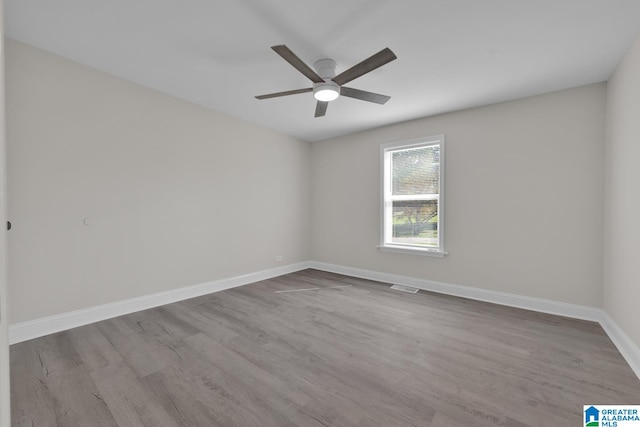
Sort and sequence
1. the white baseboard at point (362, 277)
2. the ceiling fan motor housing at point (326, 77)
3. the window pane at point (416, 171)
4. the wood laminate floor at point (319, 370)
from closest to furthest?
1. the wood laminate floor at point (319, 370)
2. the white baseboard at point (362, 277)
3. the ceiling fan motor housing at point (326, 77)
4. the window pane at point (416, 171)

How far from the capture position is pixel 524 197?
10.4ft

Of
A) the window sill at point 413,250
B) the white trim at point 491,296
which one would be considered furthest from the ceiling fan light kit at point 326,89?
the white trim at point 491,296

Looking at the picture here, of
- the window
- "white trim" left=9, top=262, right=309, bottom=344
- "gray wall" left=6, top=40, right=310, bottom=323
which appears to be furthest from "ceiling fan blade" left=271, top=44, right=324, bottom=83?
"white trim" left=9, top=262, right=309, bottom=344

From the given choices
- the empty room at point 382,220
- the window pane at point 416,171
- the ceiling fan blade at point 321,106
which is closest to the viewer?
the empty room at point 382,220

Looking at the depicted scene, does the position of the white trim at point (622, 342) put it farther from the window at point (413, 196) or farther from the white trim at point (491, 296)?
the window at point (413, 196)

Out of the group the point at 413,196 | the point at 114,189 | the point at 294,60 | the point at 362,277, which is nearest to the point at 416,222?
the point at 413,196

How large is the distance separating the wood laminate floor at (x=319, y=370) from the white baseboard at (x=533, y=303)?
0.33 ft

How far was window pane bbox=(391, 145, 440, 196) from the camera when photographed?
12.9ft

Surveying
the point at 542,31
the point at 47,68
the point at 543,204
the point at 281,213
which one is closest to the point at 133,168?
the point at 47,68

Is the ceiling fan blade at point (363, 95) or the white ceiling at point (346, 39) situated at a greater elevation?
the white ceiling at point (346, 39)

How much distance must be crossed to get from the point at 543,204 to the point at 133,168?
479cm

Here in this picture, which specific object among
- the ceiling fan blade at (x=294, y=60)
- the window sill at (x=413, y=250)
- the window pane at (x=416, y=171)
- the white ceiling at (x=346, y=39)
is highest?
the white ceiling at (x=346, y=39)

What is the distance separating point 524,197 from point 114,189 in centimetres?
476

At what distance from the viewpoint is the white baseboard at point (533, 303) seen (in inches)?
83.9
